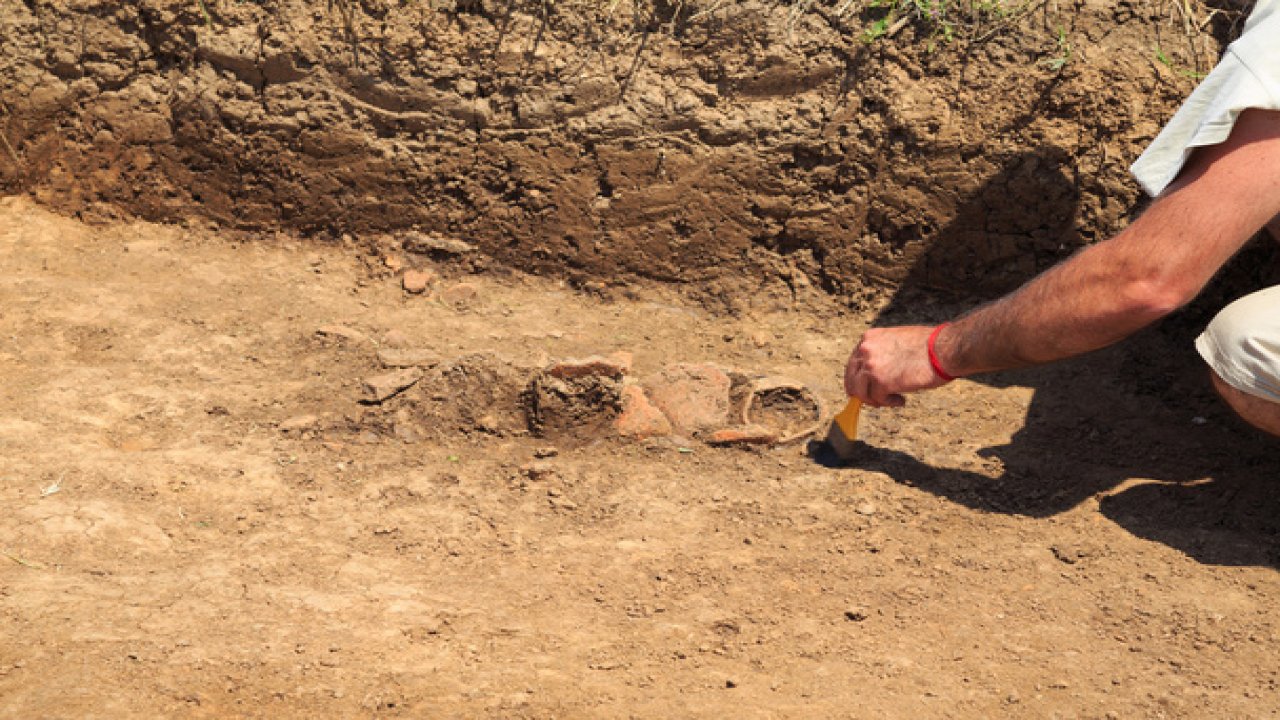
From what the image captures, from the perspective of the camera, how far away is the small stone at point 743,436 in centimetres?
320

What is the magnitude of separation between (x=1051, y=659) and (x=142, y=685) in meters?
1.74

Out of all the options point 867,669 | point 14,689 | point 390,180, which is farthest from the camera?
point 390,180

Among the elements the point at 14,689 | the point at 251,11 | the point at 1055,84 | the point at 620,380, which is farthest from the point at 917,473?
the point at 251,11

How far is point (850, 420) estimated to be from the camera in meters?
3.08

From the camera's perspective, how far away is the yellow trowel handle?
3.05 meters

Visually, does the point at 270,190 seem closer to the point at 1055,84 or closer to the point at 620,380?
the point at 620,380

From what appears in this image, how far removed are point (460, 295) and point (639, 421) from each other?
1.00 m

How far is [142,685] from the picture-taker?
2.05m

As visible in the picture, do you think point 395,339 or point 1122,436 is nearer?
point 1122,436

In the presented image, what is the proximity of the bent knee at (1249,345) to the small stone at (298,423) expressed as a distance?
225 cm

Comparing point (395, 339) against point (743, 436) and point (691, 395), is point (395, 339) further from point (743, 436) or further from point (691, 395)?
point (743, 436)

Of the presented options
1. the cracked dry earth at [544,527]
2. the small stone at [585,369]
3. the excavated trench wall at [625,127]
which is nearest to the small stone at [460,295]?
the cracked dry earth at [544,527]

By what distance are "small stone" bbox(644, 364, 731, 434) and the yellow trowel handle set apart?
333mm

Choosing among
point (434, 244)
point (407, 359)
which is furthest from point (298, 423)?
point (434, 244)
